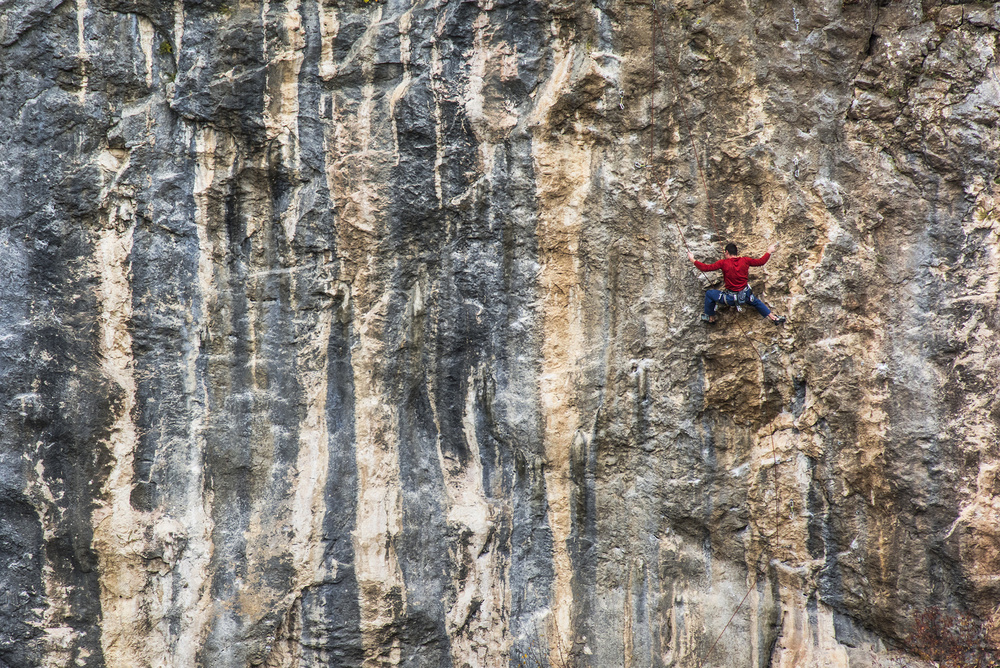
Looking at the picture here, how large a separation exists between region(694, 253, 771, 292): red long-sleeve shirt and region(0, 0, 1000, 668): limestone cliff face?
12.6 inches

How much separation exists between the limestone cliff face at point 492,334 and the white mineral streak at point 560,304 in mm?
36

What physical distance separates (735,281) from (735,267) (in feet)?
0.44

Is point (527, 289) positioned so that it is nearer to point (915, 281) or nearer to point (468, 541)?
point (468, 541)

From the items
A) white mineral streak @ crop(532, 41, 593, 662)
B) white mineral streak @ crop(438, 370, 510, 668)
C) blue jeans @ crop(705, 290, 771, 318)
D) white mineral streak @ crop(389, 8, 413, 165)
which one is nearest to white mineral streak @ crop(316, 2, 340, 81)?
white mineral streak @ crop(389, 8, 413, 165)

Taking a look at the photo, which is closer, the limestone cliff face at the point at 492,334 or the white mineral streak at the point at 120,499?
the limestone cliff face at the point at 492,334

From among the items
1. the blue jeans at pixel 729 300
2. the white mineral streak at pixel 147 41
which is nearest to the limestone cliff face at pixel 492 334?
the white mineral streak at pixel 147 41

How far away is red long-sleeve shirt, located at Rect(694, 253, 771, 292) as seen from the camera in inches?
271

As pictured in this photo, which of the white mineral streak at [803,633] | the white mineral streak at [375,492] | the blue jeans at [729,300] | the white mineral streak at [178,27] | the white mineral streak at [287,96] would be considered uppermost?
the white mineral streak at [178,27]

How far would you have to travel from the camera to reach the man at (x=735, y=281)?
22.6 feet

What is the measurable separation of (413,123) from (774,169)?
11.4 ft

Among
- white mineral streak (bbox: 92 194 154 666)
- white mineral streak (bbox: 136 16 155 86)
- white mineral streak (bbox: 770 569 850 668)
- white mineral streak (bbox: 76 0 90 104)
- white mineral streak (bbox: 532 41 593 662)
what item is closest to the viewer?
white mineral streak (bbox: 76 0 90 104)

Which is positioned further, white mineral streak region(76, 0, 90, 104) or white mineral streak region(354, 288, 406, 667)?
white mineral streak region(354, 288, 406, 667)

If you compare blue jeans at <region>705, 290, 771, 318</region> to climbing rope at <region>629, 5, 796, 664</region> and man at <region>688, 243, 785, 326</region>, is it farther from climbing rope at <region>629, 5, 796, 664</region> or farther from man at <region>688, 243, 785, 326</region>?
climbing rope at <region>629, 5, 796, 664</region>

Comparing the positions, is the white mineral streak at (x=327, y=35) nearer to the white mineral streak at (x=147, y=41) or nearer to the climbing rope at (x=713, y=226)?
the white mineral streak at (x=147, y=41)
